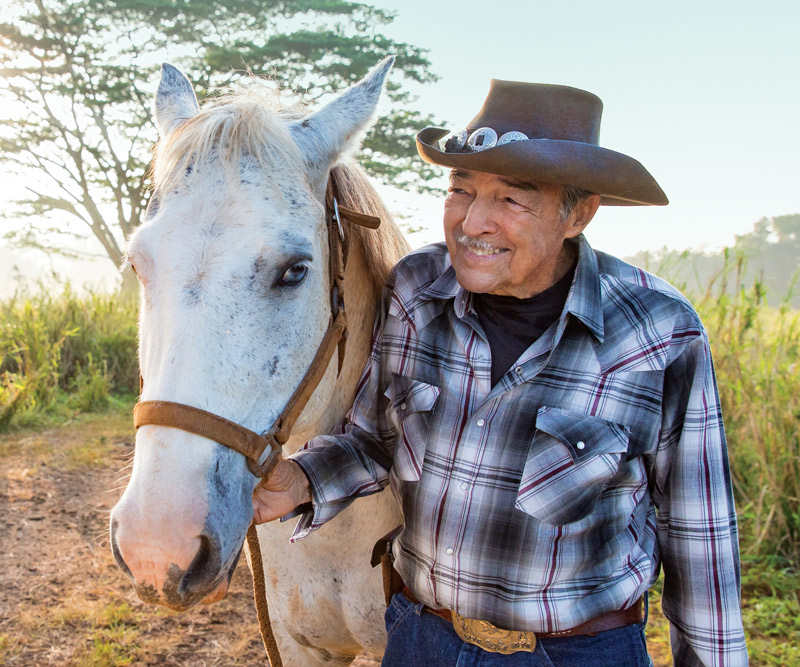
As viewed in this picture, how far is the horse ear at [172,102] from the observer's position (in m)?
1.92

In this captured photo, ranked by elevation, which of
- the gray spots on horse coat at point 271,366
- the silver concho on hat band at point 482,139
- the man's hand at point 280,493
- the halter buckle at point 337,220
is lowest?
the man's hand at point 280,493

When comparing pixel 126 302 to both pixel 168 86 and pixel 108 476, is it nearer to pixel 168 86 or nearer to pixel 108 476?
pixel 108 476

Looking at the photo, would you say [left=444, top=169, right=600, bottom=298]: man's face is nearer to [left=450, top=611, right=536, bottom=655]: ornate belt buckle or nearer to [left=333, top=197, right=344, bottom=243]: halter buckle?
[left=333, top=197, right=344, bottom=243]: halter buckle

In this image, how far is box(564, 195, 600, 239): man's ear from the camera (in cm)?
174

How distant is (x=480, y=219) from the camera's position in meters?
1.67

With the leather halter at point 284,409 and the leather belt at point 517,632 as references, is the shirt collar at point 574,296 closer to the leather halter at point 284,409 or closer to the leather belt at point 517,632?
the leather halter at point 284,409

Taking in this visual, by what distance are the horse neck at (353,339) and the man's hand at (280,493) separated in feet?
0.93

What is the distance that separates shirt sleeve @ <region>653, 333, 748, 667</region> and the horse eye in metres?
0.99

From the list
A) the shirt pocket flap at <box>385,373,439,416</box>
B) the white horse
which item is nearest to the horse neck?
the white horse

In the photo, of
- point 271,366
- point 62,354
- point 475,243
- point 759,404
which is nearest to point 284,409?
point 271,366

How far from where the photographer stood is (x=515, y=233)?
1.65 meters

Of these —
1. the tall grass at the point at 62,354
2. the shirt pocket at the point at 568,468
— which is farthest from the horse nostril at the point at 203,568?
the tall grass at the point at 62,354

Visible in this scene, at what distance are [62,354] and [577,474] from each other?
9.01 meters

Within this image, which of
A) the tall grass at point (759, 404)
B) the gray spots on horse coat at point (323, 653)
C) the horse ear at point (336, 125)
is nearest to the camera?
the horse ear at point (336, 125)
